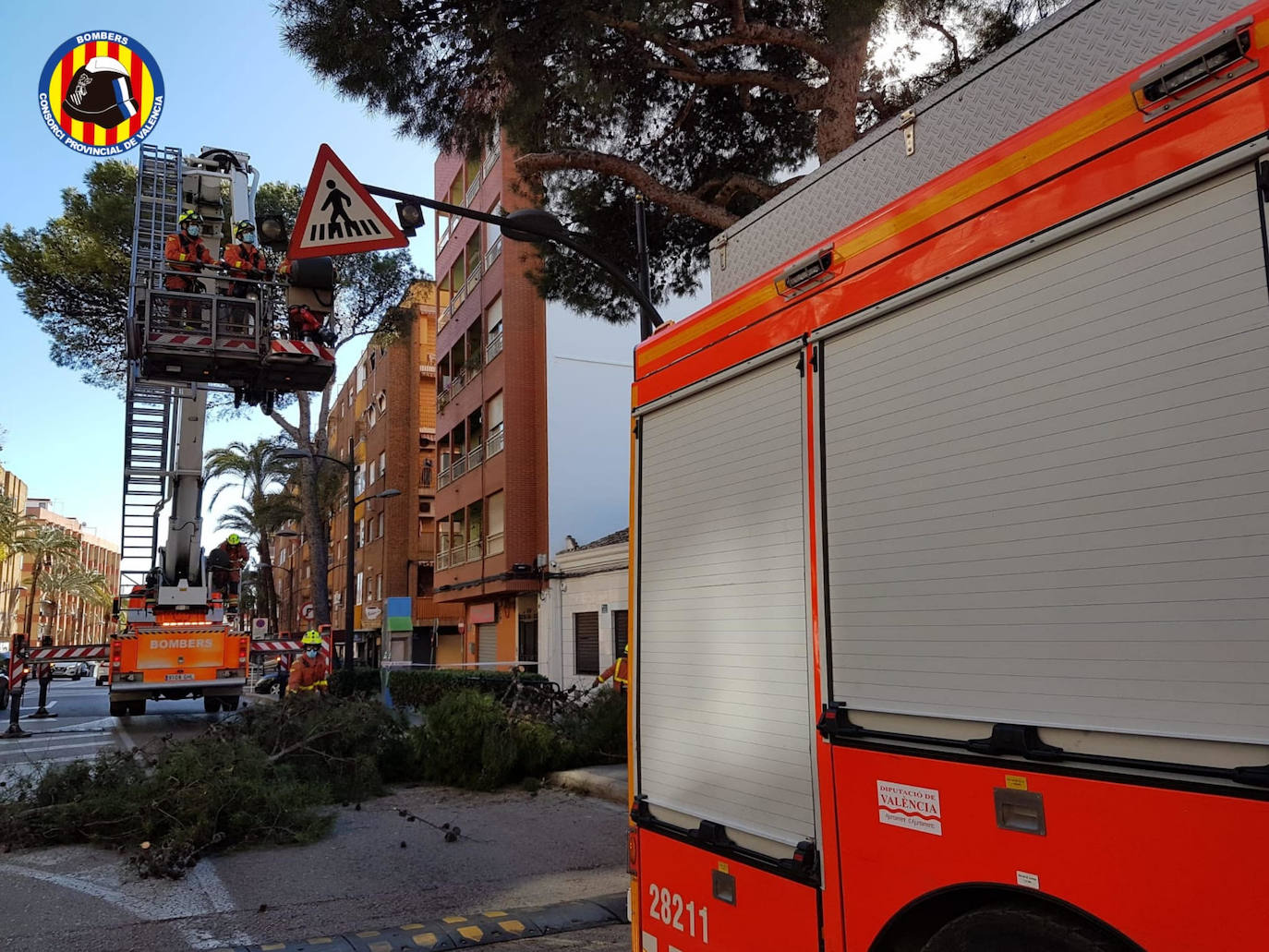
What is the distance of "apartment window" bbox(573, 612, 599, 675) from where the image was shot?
22906 mm

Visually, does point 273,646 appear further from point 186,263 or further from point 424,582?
point 424,582

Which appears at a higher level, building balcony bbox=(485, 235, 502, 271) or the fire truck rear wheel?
building balcony bbox=(485, 235, 502, 271)

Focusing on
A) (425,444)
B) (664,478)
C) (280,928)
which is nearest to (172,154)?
(280,928)

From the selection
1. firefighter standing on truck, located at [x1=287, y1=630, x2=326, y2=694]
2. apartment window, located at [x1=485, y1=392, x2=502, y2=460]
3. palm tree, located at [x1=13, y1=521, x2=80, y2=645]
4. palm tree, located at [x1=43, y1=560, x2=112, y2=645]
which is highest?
apartment window, located at [x1=485, y1=392, x2=502, y2=460]

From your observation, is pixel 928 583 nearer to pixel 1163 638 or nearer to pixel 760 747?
pixel 1163 638

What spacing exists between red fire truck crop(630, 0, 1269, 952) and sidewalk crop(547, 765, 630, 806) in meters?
5.41

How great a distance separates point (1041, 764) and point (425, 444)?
44.2 m

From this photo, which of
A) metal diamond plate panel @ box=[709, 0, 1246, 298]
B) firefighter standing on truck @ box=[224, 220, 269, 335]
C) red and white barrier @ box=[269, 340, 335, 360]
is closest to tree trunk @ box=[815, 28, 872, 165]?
metal diamond plate panel @ box=[709, 0, 1246, 298]

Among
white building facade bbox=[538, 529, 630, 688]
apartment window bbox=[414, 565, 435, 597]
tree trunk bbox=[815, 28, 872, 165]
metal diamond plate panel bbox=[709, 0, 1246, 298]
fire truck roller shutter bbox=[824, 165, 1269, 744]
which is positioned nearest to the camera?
fire truck roller shutter bbox=[824, 165, 1269, 744]

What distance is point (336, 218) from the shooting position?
768 centimetres

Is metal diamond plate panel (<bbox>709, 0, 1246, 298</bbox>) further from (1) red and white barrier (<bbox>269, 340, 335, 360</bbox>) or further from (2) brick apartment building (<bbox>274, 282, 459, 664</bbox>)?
(2) brick apartment building (<bbox>274, 282, 459, 664</bbox>)

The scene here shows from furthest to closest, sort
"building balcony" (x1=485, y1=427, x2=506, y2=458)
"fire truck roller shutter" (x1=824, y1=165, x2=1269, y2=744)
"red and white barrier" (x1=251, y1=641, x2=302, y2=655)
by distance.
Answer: "building balcony" (x1=485, y1=427, x2=506, y2=458)
"red and white barrier" (x1=251, y1=641, x2=302, y2=655)
"fire truck roller shutter" (x1=824, y1=165, x2=1269, y2=744)

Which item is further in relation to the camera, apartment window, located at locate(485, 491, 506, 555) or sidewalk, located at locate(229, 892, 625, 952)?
apartment window, located at locate(485, 491, 506, 555)

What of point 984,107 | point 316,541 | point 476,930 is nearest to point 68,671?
point 316,541
